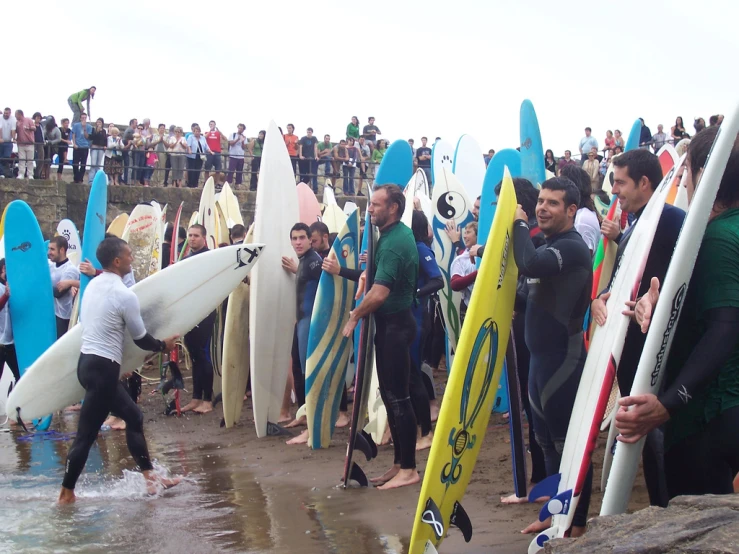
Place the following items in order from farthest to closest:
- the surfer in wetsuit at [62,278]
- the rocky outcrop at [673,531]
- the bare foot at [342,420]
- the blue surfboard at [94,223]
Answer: the surfer in wetsuit at [62,278]
the blue surfboard at [94,223]
the bare foot at [342,420]
the rocky outcrop at [673,531]

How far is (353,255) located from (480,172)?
338 centimetres

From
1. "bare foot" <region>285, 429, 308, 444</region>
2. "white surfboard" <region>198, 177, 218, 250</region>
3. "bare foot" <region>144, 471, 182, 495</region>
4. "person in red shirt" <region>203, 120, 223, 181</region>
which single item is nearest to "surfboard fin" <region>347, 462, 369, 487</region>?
"bare foot" <region>144, 471, 182, 495</region>

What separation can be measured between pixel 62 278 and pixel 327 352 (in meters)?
3.19

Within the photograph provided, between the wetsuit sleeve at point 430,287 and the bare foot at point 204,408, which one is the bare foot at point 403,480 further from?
the bare foot at point 204,408

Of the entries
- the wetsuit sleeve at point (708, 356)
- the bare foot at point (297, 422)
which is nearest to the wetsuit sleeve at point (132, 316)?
the bare foot at point (297, 422)

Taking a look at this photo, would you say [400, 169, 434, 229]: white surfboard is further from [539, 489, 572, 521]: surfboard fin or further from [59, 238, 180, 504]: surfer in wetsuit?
[539, 489, 572, 521]: surfboard fin

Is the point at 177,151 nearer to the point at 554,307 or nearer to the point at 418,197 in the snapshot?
the point at 418,197

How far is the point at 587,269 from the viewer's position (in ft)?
11.7

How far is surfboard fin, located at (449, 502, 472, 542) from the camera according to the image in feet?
11.0

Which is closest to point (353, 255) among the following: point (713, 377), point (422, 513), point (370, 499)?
point (370, 499)

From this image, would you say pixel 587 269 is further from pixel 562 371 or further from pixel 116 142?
pixel 116 142

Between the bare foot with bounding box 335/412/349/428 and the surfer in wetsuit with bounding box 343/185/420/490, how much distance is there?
79.0 inches

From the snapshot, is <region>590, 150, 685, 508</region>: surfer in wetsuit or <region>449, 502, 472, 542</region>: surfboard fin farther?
<region>449, 502, 472, 542</region>: surfboard fin

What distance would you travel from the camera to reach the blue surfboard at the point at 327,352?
5914 mm
